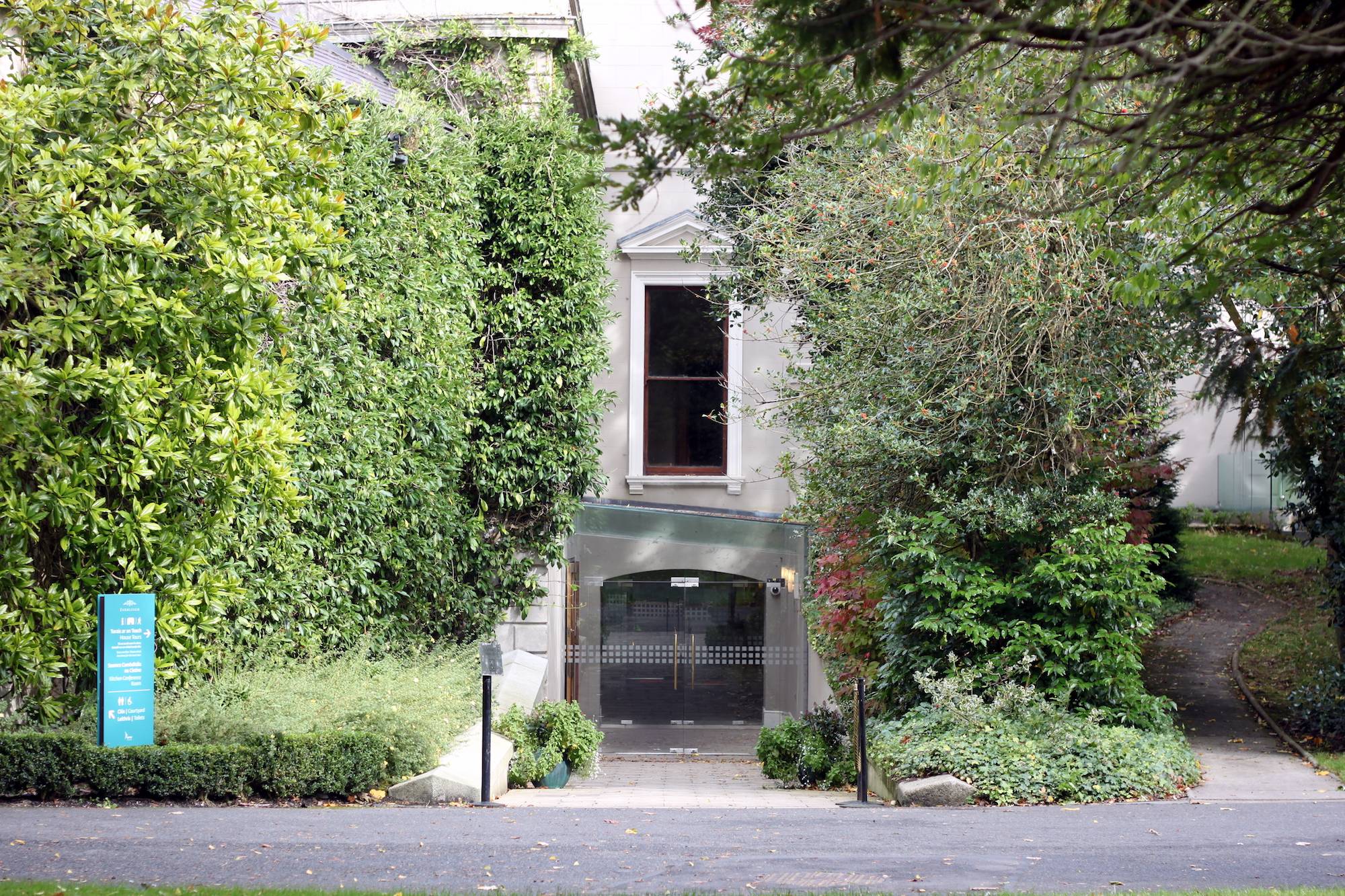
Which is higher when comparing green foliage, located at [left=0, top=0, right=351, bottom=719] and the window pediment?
the window pediment

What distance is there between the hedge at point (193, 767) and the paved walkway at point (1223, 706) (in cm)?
680

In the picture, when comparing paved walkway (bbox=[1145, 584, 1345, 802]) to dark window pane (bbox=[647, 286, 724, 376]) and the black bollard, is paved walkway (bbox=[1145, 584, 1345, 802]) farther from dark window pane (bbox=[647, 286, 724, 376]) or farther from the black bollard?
dark window pane (bbox=[647, 286, 724, 376])

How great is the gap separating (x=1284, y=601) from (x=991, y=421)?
10856 mm

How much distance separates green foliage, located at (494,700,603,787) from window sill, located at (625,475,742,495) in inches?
236

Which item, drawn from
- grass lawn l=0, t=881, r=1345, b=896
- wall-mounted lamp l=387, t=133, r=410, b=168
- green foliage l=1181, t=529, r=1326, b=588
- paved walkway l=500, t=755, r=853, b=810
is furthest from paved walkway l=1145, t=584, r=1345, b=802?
wall-mounted lamp l=387, t=133, r=410, b=168

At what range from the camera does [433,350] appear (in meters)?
13.6

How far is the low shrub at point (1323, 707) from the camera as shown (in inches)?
483

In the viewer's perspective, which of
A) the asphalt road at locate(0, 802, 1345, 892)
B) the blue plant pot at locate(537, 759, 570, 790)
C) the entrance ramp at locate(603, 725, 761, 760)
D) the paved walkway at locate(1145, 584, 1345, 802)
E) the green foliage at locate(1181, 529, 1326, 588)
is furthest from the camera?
the green foliage at locate(1181, 529, 1326, 588)

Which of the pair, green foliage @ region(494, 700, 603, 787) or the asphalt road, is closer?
the asphalt road

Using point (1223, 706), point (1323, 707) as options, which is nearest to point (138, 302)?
point (1323, 707)

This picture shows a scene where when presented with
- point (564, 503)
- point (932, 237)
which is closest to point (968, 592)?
point (932, 237)

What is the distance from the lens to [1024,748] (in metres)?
10.4

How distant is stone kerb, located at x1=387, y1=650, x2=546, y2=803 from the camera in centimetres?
991

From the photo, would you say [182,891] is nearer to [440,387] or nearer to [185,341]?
[185,341]
